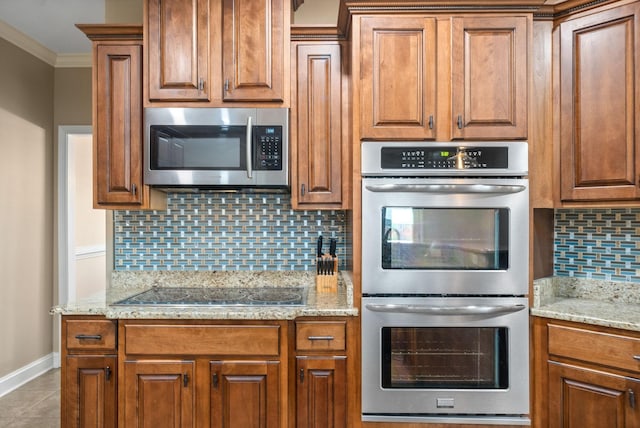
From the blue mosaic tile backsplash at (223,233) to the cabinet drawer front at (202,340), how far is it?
68cm

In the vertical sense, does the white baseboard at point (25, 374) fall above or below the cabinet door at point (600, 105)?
below

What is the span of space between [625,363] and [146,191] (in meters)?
2.48

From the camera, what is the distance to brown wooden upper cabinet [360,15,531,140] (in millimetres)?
2104

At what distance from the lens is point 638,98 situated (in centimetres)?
198

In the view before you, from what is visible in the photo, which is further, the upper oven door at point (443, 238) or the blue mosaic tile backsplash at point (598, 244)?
the blue mosaic tile backsplash at point (598, 244)

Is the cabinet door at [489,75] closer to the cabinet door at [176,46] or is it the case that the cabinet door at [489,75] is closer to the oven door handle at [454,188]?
the oven door handle at [454,188]

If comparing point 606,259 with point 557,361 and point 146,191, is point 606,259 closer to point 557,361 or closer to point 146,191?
point 557,361

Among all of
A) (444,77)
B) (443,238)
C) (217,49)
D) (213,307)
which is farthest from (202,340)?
(444,77)

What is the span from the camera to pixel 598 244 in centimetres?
234

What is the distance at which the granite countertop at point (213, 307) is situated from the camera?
2035mm

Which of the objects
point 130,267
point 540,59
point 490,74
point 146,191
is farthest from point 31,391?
point 540,59

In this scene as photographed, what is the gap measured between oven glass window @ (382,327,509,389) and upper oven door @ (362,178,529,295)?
20 centimetres

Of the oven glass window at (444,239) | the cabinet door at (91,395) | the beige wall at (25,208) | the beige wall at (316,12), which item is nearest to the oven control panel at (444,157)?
the oven glass window at (444,239)

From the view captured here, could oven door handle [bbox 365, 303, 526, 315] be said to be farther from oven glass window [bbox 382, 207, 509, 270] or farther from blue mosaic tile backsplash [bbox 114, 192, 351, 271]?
blue mosaic tile backsplash [bbox 114, 192, 351, 271]
